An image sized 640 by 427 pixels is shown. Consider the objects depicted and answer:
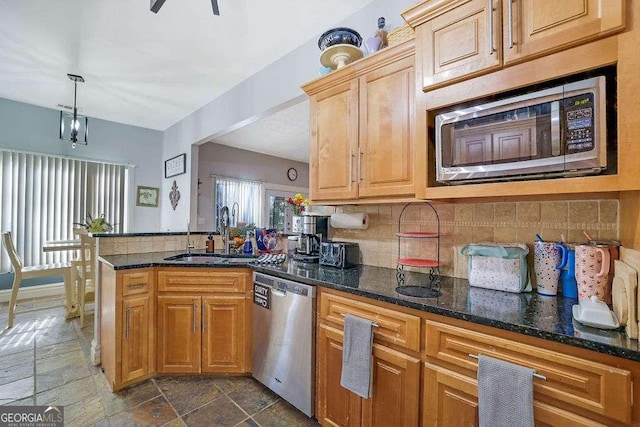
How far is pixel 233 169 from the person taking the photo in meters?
5.60

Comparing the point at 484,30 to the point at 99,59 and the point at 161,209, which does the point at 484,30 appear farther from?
the point at 161,209

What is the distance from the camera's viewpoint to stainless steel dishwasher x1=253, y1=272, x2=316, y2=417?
5.24 feet

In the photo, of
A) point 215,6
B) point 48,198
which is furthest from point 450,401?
point 48,198

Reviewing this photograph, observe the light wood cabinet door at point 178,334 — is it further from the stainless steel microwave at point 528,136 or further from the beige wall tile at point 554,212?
the beige wall tile at point 554,212

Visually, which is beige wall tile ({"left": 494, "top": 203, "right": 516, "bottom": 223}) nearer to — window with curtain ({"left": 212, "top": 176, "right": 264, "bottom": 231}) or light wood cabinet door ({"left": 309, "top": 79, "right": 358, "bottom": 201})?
light wood cabinet door ({"left": 309, "top": 79, "right": 358, "bottom": 201})

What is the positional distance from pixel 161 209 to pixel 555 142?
526 centimetres

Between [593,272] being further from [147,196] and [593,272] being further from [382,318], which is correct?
[147,196]

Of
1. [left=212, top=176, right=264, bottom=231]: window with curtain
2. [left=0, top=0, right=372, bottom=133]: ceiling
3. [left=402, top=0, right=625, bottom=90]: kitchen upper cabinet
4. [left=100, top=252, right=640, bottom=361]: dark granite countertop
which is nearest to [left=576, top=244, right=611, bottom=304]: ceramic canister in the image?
[left=100, top=252, right=640, bottom=361]: dark granite countertop

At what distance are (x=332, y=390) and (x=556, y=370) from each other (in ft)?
3.32

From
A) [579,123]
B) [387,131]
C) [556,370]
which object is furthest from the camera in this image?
[387,131]

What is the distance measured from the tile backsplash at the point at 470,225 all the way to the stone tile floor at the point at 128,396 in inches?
45.8

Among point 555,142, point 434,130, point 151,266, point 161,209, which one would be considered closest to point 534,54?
point 555,142

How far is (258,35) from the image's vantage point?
2.32 m

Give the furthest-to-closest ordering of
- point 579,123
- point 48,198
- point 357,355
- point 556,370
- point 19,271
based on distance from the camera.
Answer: point 48,198 < point 19,271 < point 357,355 < point 579,123 < point 556,370
